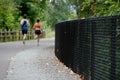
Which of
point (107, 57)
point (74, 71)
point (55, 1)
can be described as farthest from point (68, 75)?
point (55, 1)

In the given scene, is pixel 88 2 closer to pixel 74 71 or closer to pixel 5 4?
pixel 74 71

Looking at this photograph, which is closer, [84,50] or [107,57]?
[107,57]

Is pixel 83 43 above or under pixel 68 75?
above

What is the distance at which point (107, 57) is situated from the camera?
978cm

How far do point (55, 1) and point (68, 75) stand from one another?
1128 inches

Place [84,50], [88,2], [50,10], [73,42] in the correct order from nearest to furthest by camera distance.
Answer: [84,50], [73,42], [88,2], [50,10]

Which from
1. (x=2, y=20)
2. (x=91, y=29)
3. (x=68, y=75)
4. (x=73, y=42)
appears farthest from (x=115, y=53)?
(x=2, y=20)

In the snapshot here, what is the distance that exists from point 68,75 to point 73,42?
60.7 inches

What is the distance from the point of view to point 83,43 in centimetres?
1269

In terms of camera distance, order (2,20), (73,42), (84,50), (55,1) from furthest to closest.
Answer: (2,20)
(55,1)
(73,42)
(84,50)

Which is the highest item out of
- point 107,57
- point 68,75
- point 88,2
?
point 88,2

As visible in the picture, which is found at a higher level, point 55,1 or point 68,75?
point 55,1

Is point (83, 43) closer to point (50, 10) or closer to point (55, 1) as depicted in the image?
point (55, 1)

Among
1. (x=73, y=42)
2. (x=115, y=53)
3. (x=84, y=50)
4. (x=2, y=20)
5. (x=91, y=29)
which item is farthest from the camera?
(x=2, y=20)
